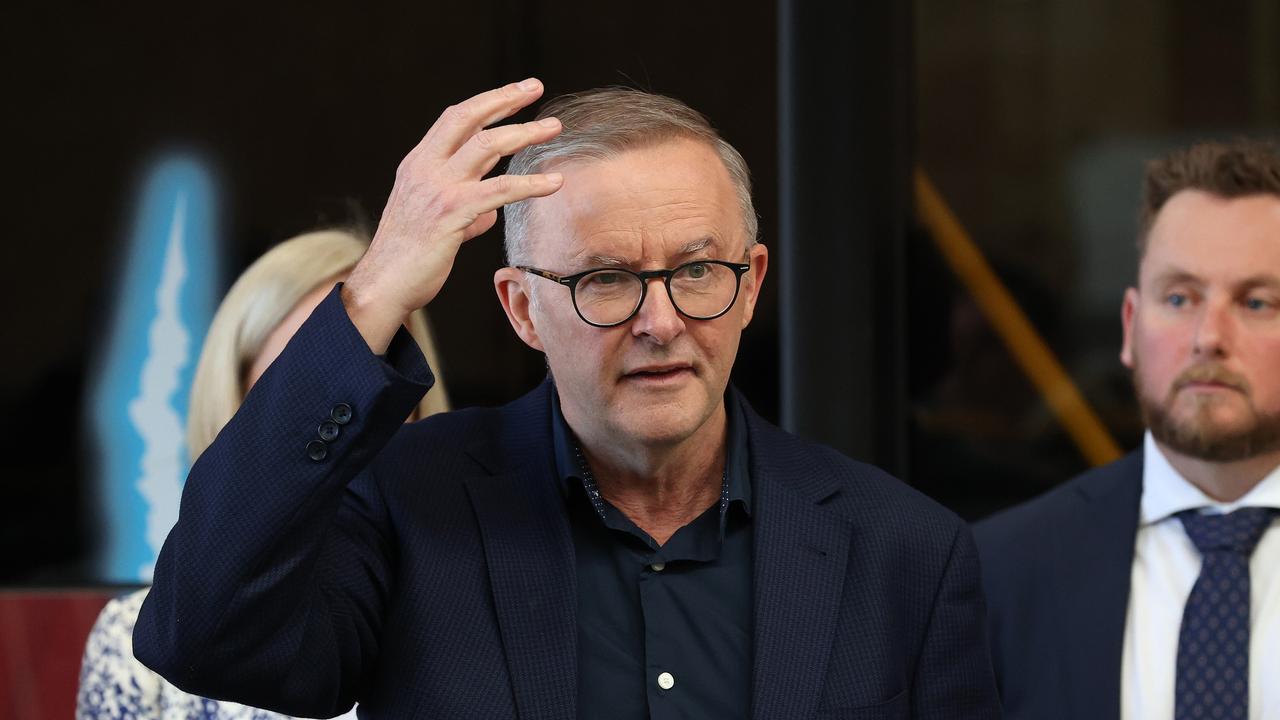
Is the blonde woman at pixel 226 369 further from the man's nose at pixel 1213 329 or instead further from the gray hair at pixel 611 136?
the man's nose at pixel 1213 329

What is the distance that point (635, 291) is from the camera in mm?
1620

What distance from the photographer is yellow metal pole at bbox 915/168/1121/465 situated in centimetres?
327

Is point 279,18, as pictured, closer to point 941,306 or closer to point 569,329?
point 941,306

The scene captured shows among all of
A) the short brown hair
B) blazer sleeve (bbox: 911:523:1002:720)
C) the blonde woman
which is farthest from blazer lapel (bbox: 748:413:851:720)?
the short brown hair

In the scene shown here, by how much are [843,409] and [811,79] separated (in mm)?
695

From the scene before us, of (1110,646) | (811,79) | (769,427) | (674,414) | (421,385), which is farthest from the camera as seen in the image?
(811,79)

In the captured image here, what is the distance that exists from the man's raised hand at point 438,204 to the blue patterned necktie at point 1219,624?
1.33 m

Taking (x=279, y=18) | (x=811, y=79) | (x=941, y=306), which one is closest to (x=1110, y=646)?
(x=941, y=306)

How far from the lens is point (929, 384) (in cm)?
329

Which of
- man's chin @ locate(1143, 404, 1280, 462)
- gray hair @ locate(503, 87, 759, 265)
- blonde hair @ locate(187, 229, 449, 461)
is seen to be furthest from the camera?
blonde hair @ locate(187, 229, 449, 461)

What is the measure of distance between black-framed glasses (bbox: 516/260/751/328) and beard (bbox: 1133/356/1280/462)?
998 millimetres

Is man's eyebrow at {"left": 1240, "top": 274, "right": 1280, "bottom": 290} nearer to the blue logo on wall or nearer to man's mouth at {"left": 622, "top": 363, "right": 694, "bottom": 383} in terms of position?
man's mouth at {"left": 622, "top": 363, "right": 694, "bottom": 383}

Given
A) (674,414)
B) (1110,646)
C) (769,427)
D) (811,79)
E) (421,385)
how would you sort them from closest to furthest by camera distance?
(421,385)
(674,414)
(769,427)
(1110,646)
(811,79)

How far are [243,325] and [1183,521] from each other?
1.55 meters
